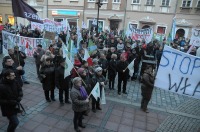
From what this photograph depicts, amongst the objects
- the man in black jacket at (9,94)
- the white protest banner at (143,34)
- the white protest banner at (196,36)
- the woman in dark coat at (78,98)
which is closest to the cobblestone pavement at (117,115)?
the woman in dark coat at (78,98)

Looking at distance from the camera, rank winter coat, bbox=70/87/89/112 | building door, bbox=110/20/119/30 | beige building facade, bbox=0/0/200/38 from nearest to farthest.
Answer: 1. winter coat, bbox=70/87/89/112
2. beige building facade, bbox=0/0/200/38
3. building door, bbox=110/20/119/30

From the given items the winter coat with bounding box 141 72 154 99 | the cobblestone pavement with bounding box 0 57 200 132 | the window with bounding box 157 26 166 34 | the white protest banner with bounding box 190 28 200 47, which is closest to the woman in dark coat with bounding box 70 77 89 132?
the cobblestone pavement with bounding box 0 57 200 132

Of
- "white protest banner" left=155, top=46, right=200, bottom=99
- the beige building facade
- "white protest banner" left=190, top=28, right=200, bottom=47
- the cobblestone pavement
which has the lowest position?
the cobblestone pavement

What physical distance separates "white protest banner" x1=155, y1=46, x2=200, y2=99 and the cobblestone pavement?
178 cm

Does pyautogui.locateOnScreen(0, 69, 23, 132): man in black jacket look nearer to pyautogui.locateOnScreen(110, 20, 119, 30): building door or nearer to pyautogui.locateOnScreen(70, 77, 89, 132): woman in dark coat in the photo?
pyautogui.locateOnScreen(70, 77, 89, 132): woman in dark coat

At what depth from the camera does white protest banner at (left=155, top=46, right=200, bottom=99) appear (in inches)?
157

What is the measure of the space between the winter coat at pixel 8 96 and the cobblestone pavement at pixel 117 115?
3.28ft

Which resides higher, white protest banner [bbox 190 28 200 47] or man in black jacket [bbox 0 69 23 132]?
white protest banner [bbox 190 28 200 47]

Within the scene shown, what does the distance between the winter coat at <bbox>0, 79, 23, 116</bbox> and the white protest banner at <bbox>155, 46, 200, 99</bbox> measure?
130 inches

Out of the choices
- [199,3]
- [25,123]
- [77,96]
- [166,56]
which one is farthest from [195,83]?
[199,3]

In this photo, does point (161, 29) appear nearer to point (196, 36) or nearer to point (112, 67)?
point (196, 36)

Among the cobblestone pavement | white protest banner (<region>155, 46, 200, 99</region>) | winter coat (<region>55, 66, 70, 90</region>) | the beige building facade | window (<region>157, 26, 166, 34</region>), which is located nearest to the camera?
white protest banner (<region>155, 46, 200, 99</region>)

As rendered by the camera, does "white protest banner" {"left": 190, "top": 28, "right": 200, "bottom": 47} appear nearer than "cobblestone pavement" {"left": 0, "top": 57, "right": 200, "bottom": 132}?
No

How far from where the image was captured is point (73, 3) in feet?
90.1
